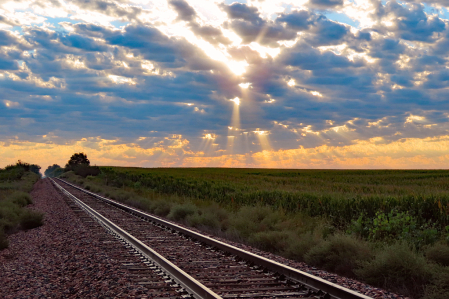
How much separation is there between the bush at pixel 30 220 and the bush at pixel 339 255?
10942 mm

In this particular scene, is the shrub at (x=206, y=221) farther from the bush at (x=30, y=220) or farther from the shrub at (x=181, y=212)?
the bush at (x=30, y=220)

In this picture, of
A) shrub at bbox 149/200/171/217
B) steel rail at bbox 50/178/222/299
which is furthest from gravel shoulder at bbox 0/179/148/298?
shrub at bbox 149/200/171/217

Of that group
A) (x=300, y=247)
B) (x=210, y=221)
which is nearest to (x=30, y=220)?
(x=210, y=221)

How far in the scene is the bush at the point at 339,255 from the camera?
8219 millimetres

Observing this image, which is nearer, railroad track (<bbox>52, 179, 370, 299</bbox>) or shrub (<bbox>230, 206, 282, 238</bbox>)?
railroad track (<bbox>52, 179, 370, 299</bbox>)

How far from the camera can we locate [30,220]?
569 inches

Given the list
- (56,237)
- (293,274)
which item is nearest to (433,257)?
(293,274)

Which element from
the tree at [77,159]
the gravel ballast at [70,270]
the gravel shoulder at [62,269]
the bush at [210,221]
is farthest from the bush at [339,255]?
the tree at [77,159]

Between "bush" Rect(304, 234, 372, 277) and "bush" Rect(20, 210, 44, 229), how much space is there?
1094 cm

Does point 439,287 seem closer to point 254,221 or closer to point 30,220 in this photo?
point 254,221

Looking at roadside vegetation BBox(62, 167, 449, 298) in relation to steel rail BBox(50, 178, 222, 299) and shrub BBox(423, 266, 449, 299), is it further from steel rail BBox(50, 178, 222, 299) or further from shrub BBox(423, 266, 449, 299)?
steel rail BBox(50, 178, 222, 299)

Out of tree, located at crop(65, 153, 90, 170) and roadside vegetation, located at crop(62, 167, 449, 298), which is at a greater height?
tree, located at crop(65, 153, 90, 170)

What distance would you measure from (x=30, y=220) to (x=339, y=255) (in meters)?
11.7

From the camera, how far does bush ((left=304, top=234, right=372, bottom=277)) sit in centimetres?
822
